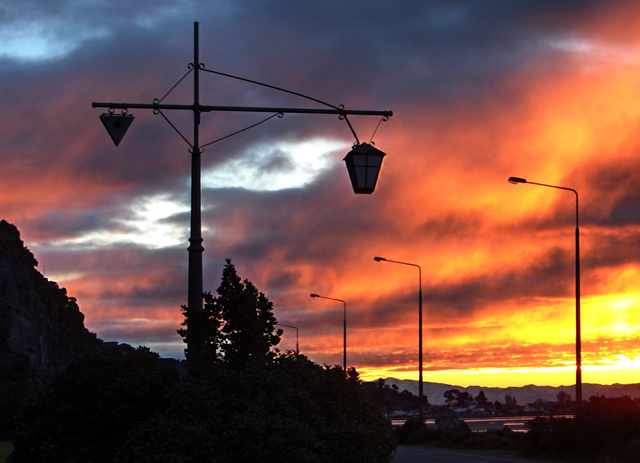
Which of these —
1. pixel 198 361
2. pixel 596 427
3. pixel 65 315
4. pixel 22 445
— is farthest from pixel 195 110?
pixel 65 315

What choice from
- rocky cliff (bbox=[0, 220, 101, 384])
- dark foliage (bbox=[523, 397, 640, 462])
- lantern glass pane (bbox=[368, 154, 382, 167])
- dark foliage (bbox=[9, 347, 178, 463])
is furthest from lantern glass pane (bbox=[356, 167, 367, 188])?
rocky cliff (bbox=[0, 220, 101, 384])

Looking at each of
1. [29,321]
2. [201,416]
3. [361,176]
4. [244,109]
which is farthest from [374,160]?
[29,321]

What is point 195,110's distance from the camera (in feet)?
47.7

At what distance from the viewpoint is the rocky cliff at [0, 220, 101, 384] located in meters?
138

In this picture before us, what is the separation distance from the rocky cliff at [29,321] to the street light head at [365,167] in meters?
115

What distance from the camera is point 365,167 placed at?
13.7 m

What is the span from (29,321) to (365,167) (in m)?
151

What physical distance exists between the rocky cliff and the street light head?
11450cm

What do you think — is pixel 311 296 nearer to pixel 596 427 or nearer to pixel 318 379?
pixel 596 427

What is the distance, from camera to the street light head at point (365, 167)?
13648mm

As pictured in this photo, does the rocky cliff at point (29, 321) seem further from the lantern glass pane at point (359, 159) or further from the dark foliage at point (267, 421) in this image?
the lantern glass pane at point (359, 159)

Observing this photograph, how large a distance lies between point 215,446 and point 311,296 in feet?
178

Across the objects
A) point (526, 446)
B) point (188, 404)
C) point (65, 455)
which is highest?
point (188, 404)

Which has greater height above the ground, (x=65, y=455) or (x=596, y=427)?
(x=65, y=455)
